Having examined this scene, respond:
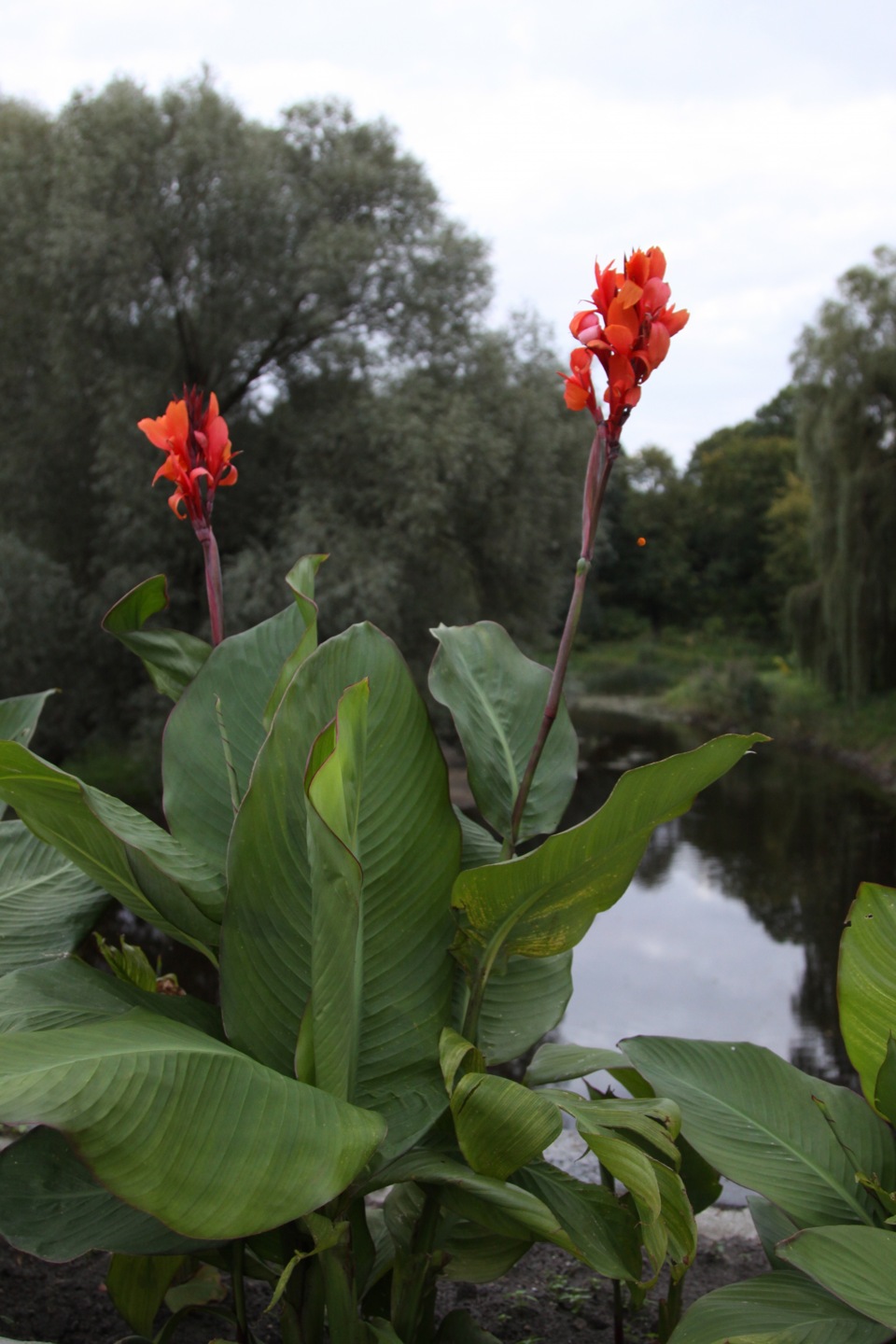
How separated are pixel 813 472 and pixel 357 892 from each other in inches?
416

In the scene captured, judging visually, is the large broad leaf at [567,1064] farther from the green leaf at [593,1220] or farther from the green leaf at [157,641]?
the green leaf at [157,641]

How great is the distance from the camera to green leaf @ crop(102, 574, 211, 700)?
1.16 metres

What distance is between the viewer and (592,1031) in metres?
3.99

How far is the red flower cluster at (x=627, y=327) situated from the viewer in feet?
3.24

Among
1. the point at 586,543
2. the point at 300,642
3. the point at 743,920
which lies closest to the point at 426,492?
the point at 743,920

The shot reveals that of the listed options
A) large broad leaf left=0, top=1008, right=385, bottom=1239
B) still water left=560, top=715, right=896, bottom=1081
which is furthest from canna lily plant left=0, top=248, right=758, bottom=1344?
still water left=560, top=715, right=896, bottom=1081

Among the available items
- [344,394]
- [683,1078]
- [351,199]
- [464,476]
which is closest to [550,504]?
[464,476]

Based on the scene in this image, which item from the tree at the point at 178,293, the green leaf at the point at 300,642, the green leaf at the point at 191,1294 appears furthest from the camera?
the tree at the point at 178,293

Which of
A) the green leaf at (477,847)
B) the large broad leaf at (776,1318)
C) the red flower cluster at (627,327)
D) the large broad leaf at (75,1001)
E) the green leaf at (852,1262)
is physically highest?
the red flower cluster at (627,327)

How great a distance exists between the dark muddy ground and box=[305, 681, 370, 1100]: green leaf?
0.53 metres

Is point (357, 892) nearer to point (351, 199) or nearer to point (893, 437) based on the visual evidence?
point (351, 199)

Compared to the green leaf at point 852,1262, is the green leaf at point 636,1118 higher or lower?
higher

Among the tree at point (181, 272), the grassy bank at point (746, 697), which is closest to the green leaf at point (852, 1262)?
the tree at point (181, 272)

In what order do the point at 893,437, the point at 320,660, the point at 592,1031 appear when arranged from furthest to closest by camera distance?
the point at 893,437, the point at 592,1031, the point at 320,660
